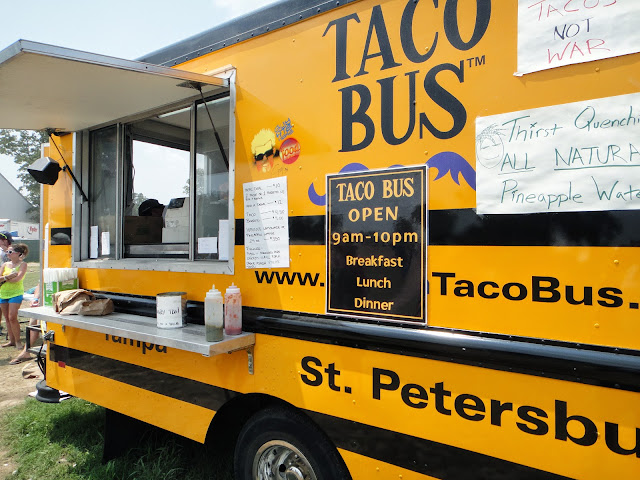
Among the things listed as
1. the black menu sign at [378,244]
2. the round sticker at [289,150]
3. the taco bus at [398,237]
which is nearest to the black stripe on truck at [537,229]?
the taco bus at [398,237]

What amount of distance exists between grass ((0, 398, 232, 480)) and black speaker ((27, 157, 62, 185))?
2.18 metres

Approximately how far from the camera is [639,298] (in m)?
1.40

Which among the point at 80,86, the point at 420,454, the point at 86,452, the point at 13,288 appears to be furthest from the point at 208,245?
the point at 13,288

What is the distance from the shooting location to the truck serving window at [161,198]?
2.81 meters

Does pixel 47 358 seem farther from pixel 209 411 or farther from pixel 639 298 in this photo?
pixel 639 298

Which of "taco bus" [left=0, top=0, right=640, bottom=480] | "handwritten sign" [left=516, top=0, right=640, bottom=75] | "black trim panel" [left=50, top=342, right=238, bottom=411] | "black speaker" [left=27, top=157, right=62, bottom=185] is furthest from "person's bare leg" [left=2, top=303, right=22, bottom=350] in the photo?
"handwritten sign" [left=516, top=0, right=640, bottom=75]

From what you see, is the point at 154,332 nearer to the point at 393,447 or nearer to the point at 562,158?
the point at 393,447

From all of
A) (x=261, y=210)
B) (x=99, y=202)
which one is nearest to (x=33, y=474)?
(x=99, y=202)

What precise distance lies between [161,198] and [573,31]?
9.25ft

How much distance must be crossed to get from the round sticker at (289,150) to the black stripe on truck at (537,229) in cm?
80

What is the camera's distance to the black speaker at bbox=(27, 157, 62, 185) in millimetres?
3586

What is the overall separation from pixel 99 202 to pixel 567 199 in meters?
3.44

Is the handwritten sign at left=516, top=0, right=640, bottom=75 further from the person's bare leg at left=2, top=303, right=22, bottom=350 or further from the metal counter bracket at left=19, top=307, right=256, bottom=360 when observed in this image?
the person's bare leg at left=2, top=303, right=22, bottom=350

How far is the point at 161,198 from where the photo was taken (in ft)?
11.0
